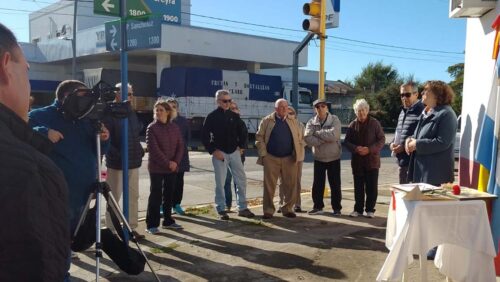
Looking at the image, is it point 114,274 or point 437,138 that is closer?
point 114,274

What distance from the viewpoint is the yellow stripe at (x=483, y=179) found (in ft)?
14.1

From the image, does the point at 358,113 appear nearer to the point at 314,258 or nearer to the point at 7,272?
the point at 314,258

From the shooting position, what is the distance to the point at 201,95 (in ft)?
73.2

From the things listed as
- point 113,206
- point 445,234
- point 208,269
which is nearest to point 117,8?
point 113,206

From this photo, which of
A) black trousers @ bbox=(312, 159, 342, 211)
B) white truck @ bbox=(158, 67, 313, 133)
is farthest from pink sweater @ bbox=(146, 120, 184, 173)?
white truck @ bbox=(158, 67, 313, 133)

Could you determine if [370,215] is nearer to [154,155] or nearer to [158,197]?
[158,197]

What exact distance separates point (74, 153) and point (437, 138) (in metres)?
3.52

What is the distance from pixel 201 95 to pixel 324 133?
15.6m

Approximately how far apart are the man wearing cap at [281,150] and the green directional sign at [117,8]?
2.93 m

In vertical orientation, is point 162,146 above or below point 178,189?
above

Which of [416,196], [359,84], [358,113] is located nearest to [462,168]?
[416,196]

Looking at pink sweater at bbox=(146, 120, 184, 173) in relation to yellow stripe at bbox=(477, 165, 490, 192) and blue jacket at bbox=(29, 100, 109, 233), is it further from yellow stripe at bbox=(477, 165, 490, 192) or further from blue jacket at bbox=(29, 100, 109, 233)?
yellow stripe at bbox=(477, 165, 490, 192)

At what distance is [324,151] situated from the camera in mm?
7328

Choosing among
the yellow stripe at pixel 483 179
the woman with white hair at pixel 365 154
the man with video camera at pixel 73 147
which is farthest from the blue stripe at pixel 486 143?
the man with video camera at pixel 73 147
